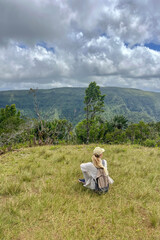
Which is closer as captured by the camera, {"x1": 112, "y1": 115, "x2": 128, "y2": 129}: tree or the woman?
the woman

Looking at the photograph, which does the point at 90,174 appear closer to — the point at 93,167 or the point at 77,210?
the point at 93,167

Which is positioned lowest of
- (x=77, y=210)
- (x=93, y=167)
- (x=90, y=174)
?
(x=77, y=210)

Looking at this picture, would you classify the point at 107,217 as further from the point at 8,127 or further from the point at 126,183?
the point at 8,127

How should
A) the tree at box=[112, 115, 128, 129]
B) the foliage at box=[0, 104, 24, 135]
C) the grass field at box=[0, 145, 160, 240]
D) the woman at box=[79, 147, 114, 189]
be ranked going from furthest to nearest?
the tree at box=[112, 115, 128, 129]
the foliage at box=[0, 104, 24, 135]
the woman at box=[79, 147, 114, 189]
the grass field at box=[0, 145, 160, 240]

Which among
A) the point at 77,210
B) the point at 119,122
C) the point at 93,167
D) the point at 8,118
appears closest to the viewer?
the point at 77,210

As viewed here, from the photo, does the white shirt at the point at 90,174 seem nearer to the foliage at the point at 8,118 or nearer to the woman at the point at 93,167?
the woman at the point at 93,167

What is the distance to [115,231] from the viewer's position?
346 centimetres

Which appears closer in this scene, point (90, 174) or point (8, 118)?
point (90, 174)

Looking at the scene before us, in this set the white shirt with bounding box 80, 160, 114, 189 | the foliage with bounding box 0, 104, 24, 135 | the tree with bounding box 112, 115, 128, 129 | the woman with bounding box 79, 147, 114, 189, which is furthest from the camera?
the tree with bounding box 112, 115, 128, 129

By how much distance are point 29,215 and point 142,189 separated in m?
3.77

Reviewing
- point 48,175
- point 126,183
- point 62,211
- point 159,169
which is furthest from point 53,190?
point 159,169

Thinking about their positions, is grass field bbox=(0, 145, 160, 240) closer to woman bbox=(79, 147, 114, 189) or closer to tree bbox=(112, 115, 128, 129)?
woman bbox=(79, 147, 114, 189)

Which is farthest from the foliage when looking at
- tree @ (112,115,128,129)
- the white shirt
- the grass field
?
the white shirt

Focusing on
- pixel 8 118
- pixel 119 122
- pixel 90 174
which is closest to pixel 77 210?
pixel 90 174
